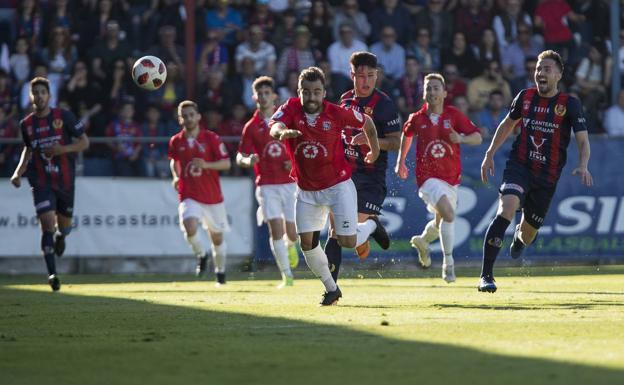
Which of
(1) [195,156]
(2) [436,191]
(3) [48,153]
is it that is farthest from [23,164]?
(2) [436,191]

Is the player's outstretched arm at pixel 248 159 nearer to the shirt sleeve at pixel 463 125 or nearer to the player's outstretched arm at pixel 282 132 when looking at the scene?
the shirt sleeve at pixel 463 125

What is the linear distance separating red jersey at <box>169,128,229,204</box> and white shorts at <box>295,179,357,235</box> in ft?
18.9

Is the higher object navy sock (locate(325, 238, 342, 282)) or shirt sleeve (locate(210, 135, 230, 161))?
A: shirt sleeve (locate(210, 135, 230, 161))

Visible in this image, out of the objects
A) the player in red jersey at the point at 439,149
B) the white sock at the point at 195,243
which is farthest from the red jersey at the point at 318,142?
the white sock at the point at 195,243

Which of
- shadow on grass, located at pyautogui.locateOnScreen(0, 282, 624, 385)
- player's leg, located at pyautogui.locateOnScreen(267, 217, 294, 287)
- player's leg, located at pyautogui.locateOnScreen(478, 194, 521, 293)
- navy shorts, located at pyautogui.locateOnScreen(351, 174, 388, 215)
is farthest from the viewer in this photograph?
player's leg, located at pyautogui.locateOnScreen(267, 217, 294, 287)

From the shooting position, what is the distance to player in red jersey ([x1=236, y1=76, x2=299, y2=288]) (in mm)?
Answer: 16094

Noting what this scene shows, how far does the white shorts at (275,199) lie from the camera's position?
53.6 ft

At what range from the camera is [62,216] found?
15.8m

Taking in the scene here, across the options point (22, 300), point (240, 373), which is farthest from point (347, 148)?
point (240, 373)

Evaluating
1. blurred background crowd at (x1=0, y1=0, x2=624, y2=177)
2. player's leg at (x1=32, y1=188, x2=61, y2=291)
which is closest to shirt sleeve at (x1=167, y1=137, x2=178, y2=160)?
player's leg at (x1=32, y1=188, x2=61, y2=291)

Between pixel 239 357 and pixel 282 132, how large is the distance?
3108mm

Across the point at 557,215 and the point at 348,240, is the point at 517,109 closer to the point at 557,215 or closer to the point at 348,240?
the point at 348,240

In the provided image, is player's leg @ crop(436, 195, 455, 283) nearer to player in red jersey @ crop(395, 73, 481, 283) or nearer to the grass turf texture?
player in red jersey @ crop(395, 73, 481, 283)

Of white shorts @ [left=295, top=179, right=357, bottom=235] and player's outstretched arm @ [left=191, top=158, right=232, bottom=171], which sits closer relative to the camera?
white shorts @ [left=295, top=179, right=357, bottom=235]
